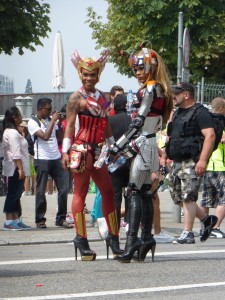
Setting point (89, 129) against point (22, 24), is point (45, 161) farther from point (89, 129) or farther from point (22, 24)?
point (22, 24)

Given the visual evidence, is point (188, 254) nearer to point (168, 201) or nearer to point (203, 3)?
point (168, 201)

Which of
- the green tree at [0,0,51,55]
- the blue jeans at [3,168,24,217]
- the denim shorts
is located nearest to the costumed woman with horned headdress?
the denim shorts

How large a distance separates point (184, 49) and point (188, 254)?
5.16m

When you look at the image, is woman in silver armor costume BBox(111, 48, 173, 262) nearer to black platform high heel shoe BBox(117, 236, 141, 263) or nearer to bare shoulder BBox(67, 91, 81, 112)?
black platform high heel shoe BBox(117, 236, 141, 263)

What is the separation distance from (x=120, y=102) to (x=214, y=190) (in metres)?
1.97

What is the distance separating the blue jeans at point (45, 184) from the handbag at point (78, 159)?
4.28m

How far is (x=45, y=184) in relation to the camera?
1479 centimetres

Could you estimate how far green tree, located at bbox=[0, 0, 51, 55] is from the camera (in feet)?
96.7

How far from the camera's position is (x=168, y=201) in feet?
67.2

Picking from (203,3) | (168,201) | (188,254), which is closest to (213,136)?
(188,254)

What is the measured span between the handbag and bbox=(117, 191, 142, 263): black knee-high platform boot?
1.72 feet

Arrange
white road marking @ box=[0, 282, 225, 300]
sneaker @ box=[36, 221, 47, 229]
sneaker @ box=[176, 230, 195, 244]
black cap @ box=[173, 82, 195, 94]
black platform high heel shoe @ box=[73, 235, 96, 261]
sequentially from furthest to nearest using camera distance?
1. sneaker @ box=[36, 221, 47, 229]
2. sneaker @ box=[176, 230, 195, 244]
3. black cap @ box=[173, 82, 195, 94]
4. black platform high heel shoe @ box=[73, 235, 96, 261]
5. white road marking @ box=[0, 282, 225, 300]

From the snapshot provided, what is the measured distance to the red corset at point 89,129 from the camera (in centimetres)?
1048

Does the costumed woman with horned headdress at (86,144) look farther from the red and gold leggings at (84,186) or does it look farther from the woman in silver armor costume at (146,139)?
the woman in silver armor costume at (146,139)
